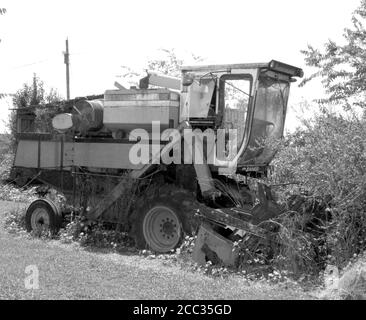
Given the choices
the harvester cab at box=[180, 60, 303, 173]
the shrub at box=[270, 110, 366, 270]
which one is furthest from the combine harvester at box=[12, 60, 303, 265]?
the shrub at box=[270, 110, 366, 270]

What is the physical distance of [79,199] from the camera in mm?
10641

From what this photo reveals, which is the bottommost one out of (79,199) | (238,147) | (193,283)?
(193,283)

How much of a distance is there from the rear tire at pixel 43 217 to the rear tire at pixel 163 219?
1.76 m

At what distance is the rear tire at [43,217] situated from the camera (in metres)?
10.5

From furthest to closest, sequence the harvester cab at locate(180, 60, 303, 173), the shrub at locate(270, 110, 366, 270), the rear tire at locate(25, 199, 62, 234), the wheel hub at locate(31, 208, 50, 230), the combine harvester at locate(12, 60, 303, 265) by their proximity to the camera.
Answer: the wheel hub at locate(31, 208, 50, 230), the rear tire at locate(25, 199, 62, 234), the harvester cab at locate(180, 60, 303, 173), the combine harvester at locate(12, 60, 303, 265), the shrub at locate(270, 110, 366, 270)

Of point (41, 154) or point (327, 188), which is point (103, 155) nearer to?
point (41, 154)

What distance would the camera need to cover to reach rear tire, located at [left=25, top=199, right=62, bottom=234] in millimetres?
10484

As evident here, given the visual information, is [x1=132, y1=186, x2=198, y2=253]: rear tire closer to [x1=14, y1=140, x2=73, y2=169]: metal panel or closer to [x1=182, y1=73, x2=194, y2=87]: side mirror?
[x1=182, y1=73, x2=194, y2=87]: side mirror

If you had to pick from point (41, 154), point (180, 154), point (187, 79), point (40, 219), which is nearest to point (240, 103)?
point (187, 79)

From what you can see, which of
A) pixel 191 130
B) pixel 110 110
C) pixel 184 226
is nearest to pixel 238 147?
pixel 191 130

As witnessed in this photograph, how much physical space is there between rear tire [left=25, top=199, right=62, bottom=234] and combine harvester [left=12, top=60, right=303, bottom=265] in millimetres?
22

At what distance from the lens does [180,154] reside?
30.6ft
